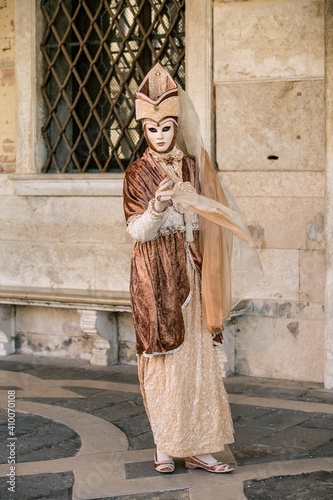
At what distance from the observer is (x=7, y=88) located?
29.5ft

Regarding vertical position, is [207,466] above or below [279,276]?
below

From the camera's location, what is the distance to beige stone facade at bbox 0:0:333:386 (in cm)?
762

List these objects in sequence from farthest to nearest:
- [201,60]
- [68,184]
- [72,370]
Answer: [68,184], [72,370], [201,60]

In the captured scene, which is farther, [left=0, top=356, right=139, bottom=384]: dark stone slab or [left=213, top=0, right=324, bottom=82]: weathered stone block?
[left=0, top=356, right=139, bottom=384]: dark stone slab

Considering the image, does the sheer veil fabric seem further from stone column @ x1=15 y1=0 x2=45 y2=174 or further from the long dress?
stone column @ x1=15 y1=0 x2=45 y2=174

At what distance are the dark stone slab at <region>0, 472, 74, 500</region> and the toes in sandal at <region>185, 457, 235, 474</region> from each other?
600 mm

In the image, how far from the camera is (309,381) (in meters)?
7.75

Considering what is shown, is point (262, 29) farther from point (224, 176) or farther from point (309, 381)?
point (309, 381)

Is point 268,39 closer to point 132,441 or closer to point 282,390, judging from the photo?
point 282,390

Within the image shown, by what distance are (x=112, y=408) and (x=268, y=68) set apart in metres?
2.62

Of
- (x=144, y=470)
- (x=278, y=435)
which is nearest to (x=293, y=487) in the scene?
(x=144, y=470)

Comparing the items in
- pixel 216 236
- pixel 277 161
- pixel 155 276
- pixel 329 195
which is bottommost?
pixel 155 276

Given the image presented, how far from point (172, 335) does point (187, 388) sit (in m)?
0.28

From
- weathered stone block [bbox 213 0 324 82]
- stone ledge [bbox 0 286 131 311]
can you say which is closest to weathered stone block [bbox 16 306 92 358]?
stone ledge [bbox 0 286 131 311]
